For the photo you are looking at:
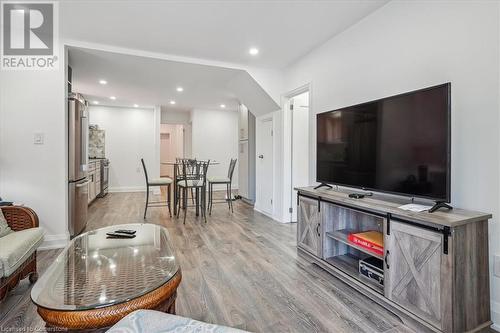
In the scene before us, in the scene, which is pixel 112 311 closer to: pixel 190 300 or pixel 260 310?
pixel 190 300

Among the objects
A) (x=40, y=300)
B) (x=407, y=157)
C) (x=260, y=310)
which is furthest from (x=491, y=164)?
(x=40, y=300)

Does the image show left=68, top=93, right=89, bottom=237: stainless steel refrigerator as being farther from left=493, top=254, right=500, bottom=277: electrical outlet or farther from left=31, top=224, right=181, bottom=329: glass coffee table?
left=493, top=254, right=500, bottom=277: electrical outlet

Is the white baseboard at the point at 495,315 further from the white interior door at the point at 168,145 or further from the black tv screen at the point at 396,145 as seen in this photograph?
the white interior door at the point at 168,145

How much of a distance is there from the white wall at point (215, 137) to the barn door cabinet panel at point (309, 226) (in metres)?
5.44

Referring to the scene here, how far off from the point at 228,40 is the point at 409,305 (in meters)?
Result: 3.14

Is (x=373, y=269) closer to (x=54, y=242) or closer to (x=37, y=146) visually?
(x=54, y=242)

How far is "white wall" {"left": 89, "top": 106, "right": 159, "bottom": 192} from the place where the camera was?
24.7 ft

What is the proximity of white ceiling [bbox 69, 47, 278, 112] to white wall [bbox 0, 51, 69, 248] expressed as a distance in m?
0.69

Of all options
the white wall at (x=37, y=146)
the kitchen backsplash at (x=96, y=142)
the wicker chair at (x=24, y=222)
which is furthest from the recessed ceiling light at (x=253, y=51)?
the kitchen backsplash at (x=96, y=142)

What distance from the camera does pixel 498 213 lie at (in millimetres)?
1647

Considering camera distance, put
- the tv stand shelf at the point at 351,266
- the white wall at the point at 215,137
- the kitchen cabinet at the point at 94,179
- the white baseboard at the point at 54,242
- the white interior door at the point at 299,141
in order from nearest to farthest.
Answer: the tv stand shelf at the point at 351,266 < the white baseboard at the point at 54,242 < the white interior door at the point at 299,141 < the kitchen cabinet at the point at 94,179 < the white wall at the point at 215,137

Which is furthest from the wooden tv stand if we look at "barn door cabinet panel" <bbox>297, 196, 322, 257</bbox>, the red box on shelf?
"barn door cabinet panel" <bbox>297, 196, 322, 257</bbox>

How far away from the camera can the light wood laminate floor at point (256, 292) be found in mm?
1725

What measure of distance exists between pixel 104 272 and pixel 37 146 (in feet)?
7.85
